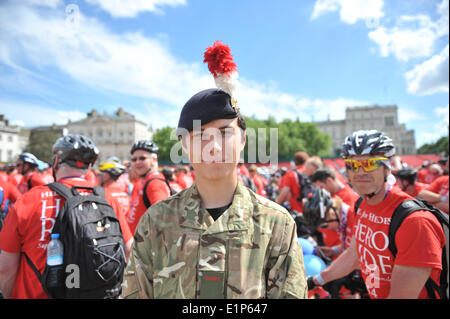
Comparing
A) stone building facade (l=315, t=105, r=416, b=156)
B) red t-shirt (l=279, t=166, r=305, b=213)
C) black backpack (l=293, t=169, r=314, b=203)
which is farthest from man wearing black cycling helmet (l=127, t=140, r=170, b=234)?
stone building facade (l=315, t=105, r=416, b=156)

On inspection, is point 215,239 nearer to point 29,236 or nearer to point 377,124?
point 29,236

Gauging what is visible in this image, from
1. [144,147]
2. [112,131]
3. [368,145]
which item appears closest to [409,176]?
[368,145]

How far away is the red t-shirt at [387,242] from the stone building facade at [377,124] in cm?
10535

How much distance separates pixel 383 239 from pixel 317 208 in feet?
6.13

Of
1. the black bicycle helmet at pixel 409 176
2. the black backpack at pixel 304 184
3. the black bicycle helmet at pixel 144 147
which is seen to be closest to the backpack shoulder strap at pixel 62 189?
the black bicycle helmet at pixel 144 147

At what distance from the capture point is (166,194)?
384 centimetres

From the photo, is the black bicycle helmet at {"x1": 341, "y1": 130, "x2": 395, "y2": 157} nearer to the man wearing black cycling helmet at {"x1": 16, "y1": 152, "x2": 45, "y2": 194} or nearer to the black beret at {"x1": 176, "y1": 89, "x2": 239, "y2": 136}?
the black beret at {"x1": 176, "y1": 89, "x2": 239, "y2": 136}

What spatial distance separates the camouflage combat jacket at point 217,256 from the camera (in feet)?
4.67

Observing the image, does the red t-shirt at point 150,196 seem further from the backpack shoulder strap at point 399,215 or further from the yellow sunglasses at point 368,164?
the backpack shoulder strap at point 399,215

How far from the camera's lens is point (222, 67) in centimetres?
157
